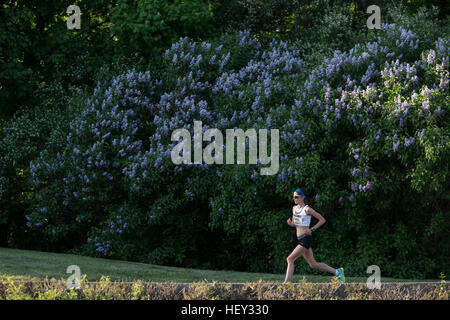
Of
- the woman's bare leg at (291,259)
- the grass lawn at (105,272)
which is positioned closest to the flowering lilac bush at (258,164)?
the grass lawn at (105,272)

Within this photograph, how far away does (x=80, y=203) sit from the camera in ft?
51.8

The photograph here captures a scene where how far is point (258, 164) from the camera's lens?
14109 millimetres

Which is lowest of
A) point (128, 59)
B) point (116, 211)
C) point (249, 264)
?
point (249, 264)

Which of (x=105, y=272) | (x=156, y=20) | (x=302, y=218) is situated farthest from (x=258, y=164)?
(x=156, y=20)

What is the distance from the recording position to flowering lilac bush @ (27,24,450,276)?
13.3 m

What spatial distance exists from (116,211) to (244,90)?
12.9ft

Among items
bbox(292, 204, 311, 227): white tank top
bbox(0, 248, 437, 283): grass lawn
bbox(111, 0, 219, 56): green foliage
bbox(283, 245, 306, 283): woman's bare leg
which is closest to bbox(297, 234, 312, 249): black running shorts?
bbox(283, 245, 306, 283): woman's bare leg

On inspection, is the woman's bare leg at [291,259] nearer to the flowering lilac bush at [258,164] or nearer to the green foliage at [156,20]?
the flowering lilac bush at [258,164]

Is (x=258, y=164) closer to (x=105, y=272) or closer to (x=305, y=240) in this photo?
(x=305, y=240)

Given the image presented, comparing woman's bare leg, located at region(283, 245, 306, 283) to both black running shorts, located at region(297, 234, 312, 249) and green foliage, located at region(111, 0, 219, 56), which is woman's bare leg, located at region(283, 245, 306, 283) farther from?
green foliage, located at region(111, 0, 219, 56)

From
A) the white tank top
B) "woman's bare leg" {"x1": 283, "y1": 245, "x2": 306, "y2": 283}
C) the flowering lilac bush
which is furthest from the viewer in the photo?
the flowering lilac bush

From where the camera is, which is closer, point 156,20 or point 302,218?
point 302,218
